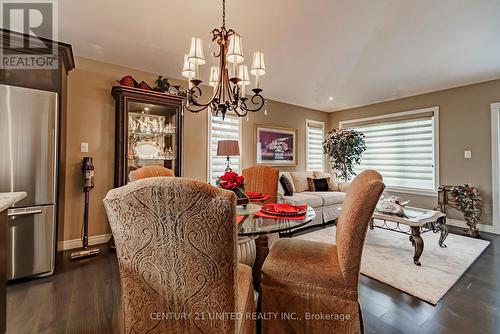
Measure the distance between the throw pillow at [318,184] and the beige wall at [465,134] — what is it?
1.79m

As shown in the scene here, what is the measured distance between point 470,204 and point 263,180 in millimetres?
3381

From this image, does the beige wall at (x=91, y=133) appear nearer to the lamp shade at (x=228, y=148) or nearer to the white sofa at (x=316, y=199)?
the lamp shade at (x=228, y=148)

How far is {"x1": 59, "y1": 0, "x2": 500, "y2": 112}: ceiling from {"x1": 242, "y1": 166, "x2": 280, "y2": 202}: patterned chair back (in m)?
1.50

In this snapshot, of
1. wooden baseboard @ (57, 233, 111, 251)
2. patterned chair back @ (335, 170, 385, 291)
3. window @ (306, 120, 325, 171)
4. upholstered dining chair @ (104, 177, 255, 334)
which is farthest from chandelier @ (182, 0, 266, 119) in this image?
window @ (306, 120, 325, 171)

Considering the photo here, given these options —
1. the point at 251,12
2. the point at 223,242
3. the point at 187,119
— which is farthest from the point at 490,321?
the point at 187,119

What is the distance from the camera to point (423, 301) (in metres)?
1.79

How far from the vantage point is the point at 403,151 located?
15.4ft

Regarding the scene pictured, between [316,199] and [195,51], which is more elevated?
[195,51]

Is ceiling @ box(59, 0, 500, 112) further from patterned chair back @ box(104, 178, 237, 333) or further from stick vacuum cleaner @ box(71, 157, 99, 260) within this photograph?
patterned chair back @ box(104, 178, 237, 333)

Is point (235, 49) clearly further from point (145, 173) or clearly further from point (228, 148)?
point (228, 148)

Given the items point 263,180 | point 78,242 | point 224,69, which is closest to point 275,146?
point 263,180

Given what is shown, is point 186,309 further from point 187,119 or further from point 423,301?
point 187,119

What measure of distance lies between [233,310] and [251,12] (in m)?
2.31

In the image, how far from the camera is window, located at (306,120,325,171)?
18.3 ft
